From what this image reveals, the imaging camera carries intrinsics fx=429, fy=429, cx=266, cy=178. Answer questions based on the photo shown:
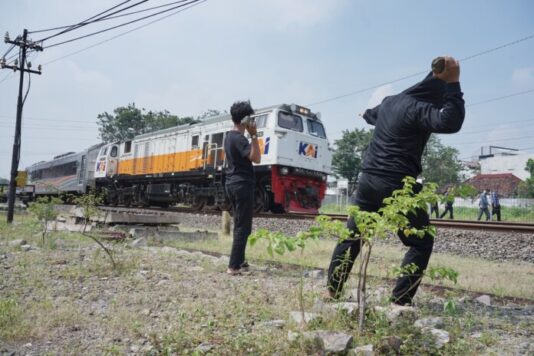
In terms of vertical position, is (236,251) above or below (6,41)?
below

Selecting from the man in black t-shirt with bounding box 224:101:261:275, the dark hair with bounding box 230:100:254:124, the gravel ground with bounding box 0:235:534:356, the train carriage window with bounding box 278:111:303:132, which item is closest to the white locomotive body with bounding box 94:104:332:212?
the train carriage window with bounding box 278:111:303:132

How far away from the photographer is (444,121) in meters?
2.51

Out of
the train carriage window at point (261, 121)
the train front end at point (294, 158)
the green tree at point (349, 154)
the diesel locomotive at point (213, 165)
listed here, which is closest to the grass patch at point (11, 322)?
the diesel locomotive at point (213, 165)

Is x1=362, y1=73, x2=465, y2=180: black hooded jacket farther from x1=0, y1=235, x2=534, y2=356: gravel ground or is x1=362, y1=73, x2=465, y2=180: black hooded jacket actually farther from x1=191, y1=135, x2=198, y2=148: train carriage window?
x1=191, y1=135, x2=198, y2=148: train carriage window

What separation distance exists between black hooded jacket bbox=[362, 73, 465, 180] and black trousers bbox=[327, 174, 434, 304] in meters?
0.09

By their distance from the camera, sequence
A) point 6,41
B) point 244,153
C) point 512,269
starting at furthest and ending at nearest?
point 6,41, point 512,269, point 244,153

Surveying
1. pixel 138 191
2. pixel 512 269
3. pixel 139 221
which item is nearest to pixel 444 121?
pixel 512 269

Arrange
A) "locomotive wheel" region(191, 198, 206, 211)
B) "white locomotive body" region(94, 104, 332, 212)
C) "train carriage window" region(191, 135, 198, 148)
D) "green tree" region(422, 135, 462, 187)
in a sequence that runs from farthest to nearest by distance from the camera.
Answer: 1. "green tree" region(422, 135, 462, 187)
2. "train carriage window" region(191, 135, 198, 148)
3. "locomotive wheel" region(191, 198, 206, 211)
4. "white locomotive body" region(94, 104, 332, 212)

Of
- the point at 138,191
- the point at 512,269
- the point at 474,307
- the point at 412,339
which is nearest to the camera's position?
the point at 412,339

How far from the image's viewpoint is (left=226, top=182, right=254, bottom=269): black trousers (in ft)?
14.8

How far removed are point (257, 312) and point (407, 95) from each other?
1.84m

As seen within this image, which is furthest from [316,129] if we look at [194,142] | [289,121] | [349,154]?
[349,154]

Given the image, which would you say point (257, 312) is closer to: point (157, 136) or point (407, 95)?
point (407, 95)

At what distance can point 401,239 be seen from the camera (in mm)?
2971
